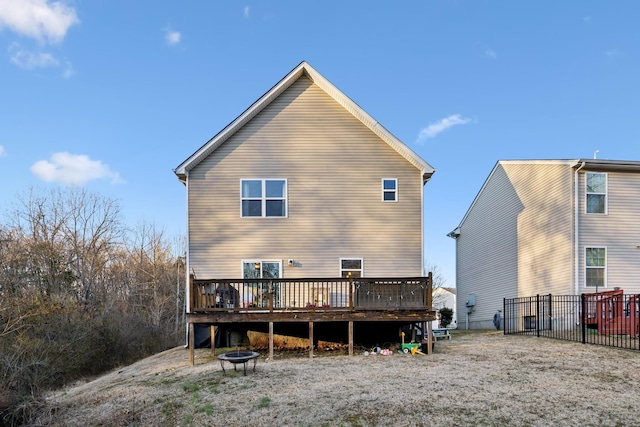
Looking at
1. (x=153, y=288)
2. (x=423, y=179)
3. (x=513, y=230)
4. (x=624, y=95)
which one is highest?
(x=624, y=95)

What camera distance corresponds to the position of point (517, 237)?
57.2 ft

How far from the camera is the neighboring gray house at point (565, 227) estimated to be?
14.8 meters

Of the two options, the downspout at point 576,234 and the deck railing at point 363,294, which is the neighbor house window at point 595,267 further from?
the deck railing at point 363,294

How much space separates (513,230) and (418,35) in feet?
28.9

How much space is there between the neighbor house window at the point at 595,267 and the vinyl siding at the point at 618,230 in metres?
0.14

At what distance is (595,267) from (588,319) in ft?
8.70

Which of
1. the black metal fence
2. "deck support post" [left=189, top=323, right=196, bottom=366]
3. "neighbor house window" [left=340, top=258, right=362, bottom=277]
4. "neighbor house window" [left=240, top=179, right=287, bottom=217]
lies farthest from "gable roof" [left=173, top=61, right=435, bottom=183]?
the black metal fence

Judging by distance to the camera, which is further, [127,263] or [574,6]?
[127,263]

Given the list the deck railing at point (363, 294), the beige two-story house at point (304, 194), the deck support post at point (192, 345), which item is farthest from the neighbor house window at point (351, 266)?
the deck support post at point (192, 345)

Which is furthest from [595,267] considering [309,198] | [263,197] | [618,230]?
[263,197]

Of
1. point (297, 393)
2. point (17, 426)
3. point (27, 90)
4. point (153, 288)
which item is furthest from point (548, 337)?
point (153, 288)

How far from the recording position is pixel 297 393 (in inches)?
292

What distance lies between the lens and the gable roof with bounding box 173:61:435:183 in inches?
534

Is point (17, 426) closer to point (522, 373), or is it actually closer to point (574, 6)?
point (522, 373)
